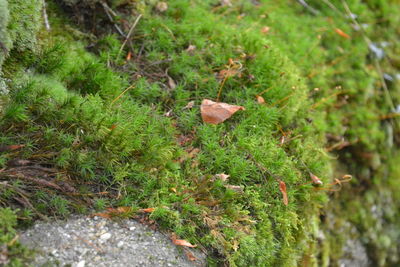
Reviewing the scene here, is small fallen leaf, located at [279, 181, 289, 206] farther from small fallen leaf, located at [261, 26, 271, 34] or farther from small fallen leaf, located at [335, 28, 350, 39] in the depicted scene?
small fallen leaf, located at [335, 28, 350, 39]

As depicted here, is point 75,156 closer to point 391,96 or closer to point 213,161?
point 213,161

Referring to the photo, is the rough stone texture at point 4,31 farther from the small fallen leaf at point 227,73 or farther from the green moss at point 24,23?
the small fallen leaf at point 227,73

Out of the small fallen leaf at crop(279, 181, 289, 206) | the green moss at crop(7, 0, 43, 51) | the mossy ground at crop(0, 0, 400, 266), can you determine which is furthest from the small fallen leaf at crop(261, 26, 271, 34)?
the green moss at crop(7, 0, 43, 51)

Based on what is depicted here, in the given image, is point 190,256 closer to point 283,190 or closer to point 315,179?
point 283,190

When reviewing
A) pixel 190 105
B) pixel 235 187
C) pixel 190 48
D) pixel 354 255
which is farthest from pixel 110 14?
pixel 354 255

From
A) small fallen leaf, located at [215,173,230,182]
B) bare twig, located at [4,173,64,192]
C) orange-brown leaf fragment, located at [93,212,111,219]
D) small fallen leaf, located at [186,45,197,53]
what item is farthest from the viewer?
Result: small fallen leaf, located at [186,45,197,53]
